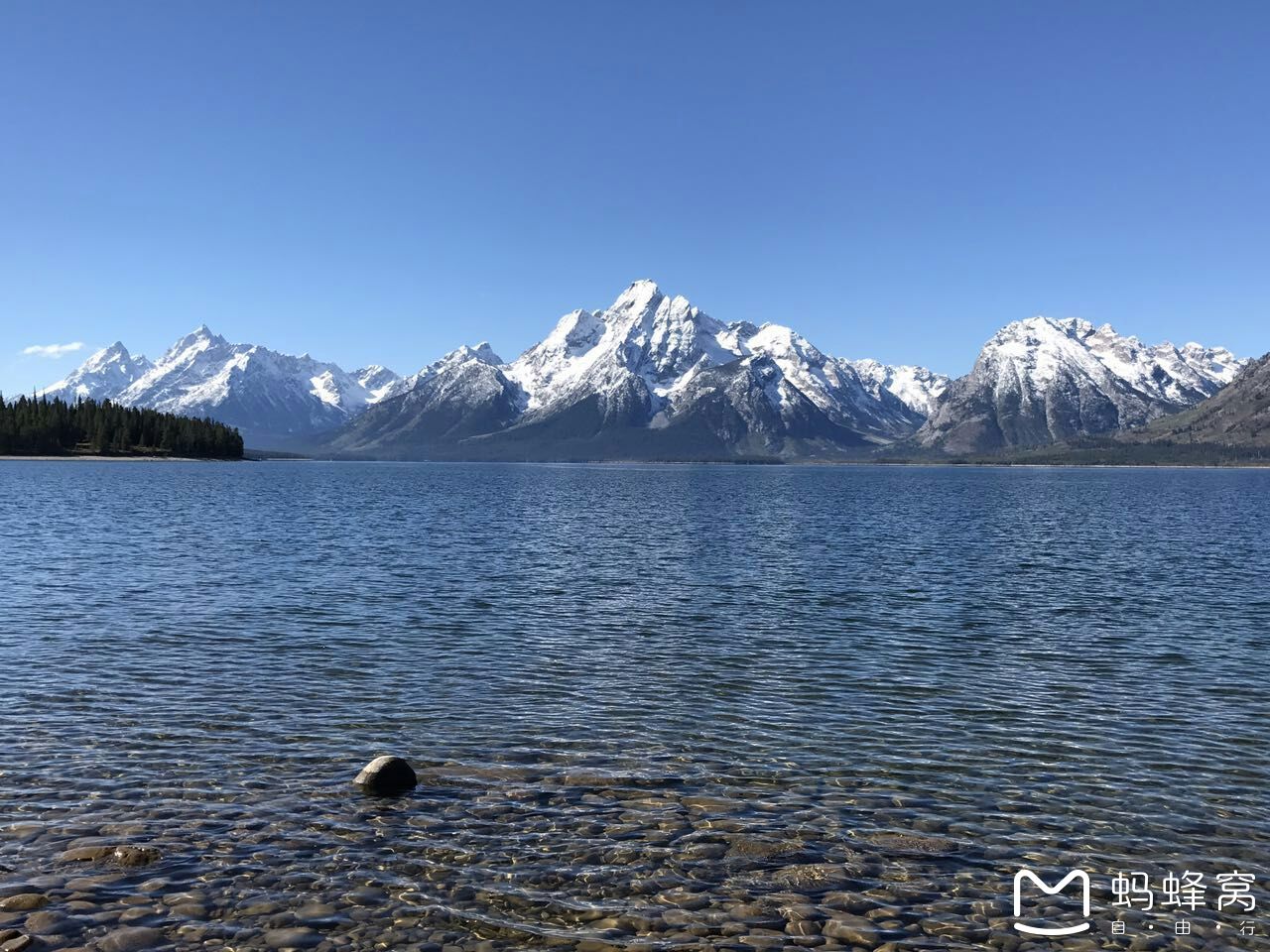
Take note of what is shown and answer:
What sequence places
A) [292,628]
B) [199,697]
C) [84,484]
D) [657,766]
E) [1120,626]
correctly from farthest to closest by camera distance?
[84,484] → [1120,626] → [292,628] → [199,697] → [657,766]

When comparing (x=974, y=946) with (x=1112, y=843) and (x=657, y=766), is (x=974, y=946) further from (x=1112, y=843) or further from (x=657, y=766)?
(x=657, y=766)

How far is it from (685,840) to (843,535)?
84.3 meters

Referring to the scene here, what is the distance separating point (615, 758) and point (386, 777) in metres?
6.21

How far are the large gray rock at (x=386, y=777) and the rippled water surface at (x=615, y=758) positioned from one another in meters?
0.45

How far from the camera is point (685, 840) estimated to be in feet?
66.5

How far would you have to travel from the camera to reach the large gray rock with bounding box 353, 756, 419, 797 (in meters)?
22.6

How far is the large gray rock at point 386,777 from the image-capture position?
22641 millimetres

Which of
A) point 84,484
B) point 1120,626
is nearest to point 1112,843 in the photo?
point 1120,626

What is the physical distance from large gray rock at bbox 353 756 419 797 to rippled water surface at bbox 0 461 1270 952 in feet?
1.47
